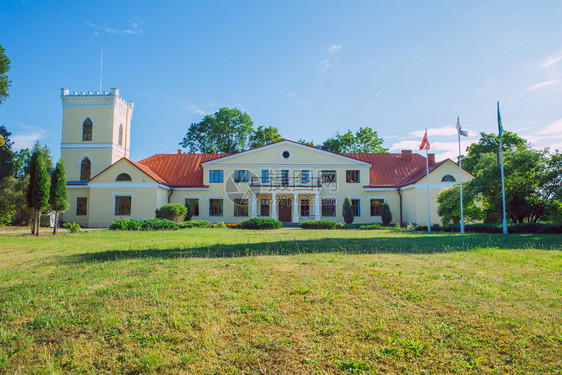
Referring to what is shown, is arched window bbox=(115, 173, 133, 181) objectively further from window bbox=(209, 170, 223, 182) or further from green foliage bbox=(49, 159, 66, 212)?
green foliage bbox=(49, 159, 66, 212)

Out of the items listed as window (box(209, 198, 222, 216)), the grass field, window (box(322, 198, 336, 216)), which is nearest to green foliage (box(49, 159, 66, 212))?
the grass field

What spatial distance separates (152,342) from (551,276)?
21.8ft

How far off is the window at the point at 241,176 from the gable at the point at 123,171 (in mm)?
7072

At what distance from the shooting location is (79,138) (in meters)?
32.2

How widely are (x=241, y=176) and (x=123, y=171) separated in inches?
415

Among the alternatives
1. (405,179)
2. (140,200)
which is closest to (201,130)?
(140,200)

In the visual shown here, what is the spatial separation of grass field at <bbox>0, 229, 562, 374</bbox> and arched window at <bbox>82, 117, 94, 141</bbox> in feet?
97.8

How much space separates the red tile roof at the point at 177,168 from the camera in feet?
106

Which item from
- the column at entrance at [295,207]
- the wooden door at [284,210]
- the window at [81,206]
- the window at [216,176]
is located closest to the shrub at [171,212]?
the window at [216,176]

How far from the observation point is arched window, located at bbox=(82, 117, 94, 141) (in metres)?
32.4

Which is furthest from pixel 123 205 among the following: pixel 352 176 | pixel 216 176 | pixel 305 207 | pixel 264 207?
pixel 352 176

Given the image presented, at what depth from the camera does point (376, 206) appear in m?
31.3

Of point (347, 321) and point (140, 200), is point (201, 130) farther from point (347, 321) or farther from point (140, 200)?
point (347, 321)

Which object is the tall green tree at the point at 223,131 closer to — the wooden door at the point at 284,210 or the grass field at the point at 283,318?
the wooden door at the point at 284,210
